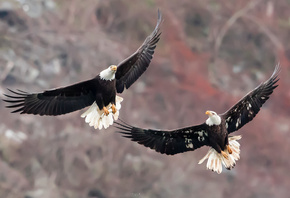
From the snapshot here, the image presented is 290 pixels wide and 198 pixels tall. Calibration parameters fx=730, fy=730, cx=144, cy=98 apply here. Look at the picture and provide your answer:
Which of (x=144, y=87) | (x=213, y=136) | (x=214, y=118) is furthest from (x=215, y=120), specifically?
(x=144, y=87)

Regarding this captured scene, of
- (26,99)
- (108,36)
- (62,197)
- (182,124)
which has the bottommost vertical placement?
(26,99)

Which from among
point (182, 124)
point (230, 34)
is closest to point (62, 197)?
point (182, 124)

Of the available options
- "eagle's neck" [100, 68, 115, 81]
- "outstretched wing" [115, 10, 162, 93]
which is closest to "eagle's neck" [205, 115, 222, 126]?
"outstretched wing" [115, 10, 162, 93]

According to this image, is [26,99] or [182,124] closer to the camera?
[26,99]

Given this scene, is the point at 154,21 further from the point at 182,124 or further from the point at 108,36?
the point at 182,124

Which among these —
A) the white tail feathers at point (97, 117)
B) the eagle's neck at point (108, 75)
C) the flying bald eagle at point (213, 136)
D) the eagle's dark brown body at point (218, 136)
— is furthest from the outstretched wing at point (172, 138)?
the eagle's neck at point (108, 75)

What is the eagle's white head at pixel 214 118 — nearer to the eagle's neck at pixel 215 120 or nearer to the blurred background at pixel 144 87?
the eagle's neck at pixel 215 120
